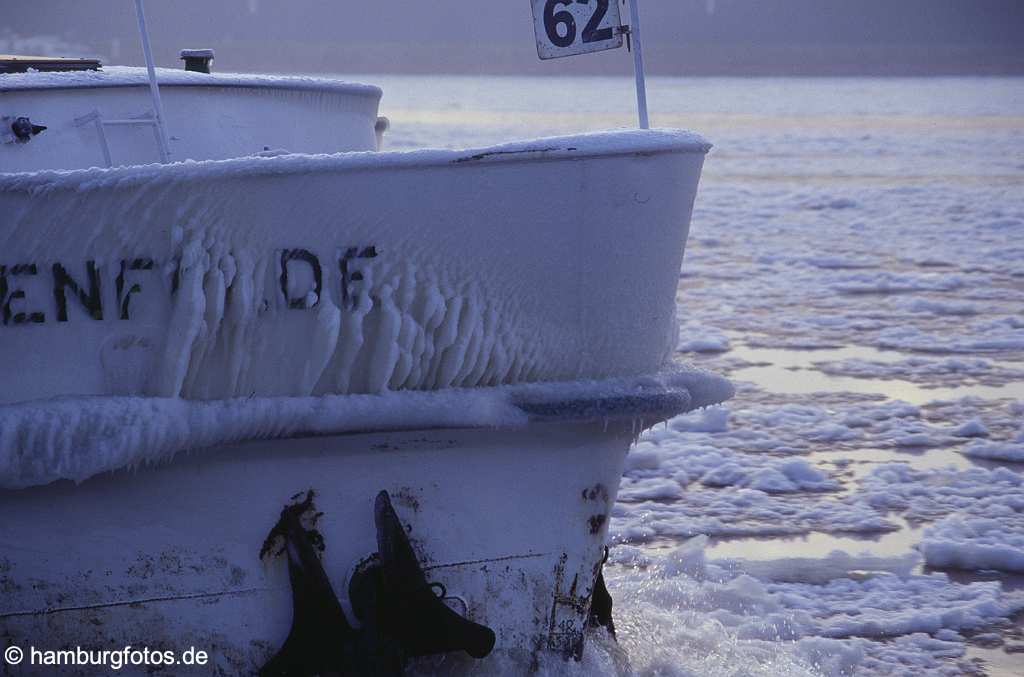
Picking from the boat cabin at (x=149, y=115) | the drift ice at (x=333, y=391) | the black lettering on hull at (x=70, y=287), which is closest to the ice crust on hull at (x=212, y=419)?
the drift ice at (x=333, y=391)

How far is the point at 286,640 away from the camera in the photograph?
276 centimetres

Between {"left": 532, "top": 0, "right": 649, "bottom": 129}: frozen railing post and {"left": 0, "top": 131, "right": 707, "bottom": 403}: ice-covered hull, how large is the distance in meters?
0.27

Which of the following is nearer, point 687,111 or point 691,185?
point 691,185

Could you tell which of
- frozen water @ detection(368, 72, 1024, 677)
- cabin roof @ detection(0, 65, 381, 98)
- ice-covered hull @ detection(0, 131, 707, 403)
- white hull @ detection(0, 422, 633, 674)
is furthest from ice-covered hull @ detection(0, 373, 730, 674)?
cabin roof @ detection(0, 65, 381, 98)

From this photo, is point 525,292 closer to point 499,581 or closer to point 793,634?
point 499,581

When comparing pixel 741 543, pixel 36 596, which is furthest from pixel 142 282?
pixel 741 543

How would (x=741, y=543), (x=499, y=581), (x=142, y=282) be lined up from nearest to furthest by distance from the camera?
(x=142, y=282) < (x=499, y=581) < (x=741, y=543)

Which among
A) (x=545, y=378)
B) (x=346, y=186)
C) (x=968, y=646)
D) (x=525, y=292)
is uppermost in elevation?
(x=346, y=186)

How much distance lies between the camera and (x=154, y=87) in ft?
10.8

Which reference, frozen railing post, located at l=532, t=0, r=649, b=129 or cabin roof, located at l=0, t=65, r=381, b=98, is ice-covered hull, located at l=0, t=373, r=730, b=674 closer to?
frozen railing post, located at l=532, t=0, r=649, b=129

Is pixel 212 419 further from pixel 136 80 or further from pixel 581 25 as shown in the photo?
pixel 136 80

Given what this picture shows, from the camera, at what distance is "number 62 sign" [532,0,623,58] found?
2.83 m

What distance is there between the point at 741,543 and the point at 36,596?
7.69 feet

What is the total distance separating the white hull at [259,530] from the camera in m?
2.66
